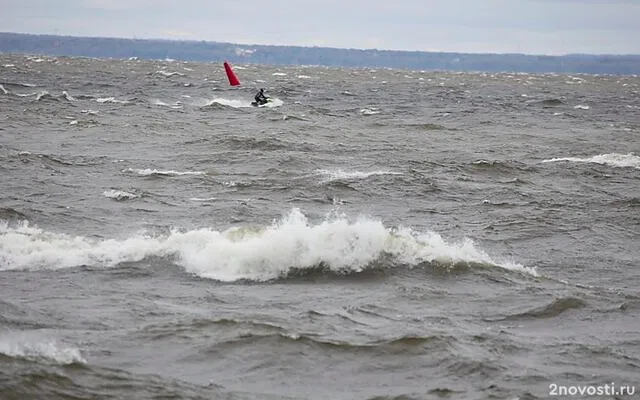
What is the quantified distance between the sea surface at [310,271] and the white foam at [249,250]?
4 cm

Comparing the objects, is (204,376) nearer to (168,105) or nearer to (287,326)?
(287,326)

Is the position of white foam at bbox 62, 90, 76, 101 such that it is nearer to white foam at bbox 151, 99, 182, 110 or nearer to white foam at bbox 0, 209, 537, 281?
white foam at bbox 151, 99, 182, 110

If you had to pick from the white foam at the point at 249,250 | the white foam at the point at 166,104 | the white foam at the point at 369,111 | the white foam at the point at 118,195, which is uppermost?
the white foam at the point at 249,250

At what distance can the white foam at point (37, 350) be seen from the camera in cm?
905

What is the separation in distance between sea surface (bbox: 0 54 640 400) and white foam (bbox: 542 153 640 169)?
15 centimetres

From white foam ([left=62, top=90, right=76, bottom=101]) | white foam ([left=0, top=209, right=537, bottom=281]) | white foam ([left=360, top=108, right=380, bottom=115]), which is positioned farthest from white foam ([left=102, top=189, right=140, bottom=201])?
white foam ([left=62, top=90, right=76, bottom=101])

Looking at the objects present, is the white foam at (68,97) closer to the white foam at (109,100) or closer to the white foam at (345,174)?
the white foam at (109,100)

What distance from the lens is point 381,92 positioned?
64.3m

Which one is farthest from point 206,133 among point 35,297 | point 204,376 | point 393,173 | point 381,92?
point 381,92

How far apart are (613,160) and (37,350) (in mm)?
22364

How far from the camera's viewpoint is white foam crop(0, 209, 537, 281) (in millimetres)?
13383

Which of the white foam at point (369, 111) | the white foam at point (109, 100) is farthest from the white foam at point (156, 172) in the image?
the white foam at point (109, 100)

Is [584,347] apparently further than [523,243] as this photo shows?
No

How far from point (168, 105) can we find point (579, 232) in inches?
1231
